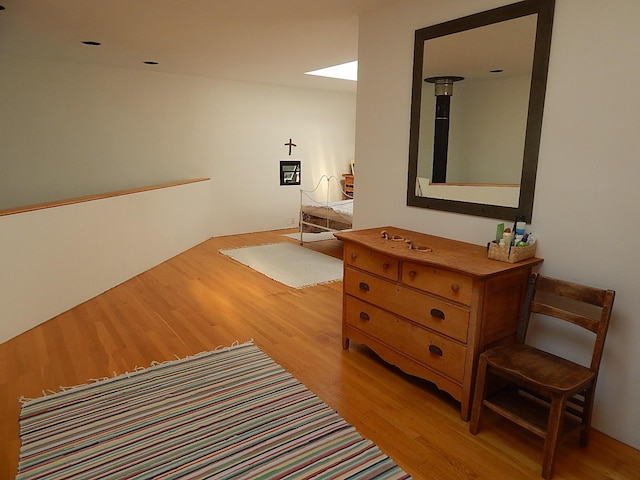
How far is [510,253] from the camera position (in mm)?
2248

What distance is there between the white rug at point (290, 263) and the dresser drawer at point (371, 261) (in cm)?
174

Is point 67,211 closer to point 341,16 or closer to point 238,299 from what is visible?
point 238,299

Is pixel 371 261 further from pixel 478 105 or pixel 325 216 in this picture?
pixel 325 216

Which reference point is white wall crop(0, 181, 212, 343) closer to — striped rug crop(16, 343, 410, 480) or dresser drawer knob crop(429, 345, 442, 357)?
striped rug crop(16, 343, 410, 480)

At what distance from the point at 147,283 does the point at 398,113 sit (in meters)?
3.28

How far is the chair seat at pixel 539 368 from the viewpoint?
6.07 ft

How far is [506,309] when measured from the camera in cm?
230

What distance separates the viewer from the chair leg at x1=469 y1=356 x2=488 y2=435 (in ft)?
6.91

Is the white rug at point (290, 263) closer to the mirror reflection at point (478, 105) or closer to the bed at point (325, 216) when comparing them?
the bed at point (325, 216)

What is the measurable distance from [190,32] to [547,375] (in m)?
3.97

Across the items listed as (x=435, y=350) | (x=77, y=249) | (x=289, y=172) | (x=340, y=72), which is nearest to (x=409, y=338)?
(x=435, y=350)

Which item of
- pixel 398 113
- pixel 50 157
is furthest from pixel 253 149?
pixel 398 113

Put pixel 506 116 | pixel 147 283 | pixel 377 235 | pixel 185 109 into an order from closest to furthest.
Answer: pixel 506 116
pixel 377 235
pixel 147 283
pixel 185 109

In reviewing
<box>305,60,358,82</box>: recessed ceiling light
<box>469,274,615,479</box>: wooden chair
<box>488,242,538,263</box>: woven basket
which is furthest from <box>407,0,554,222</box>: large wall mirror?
<box>305,60,358,82</box>: recessed ceiling light
